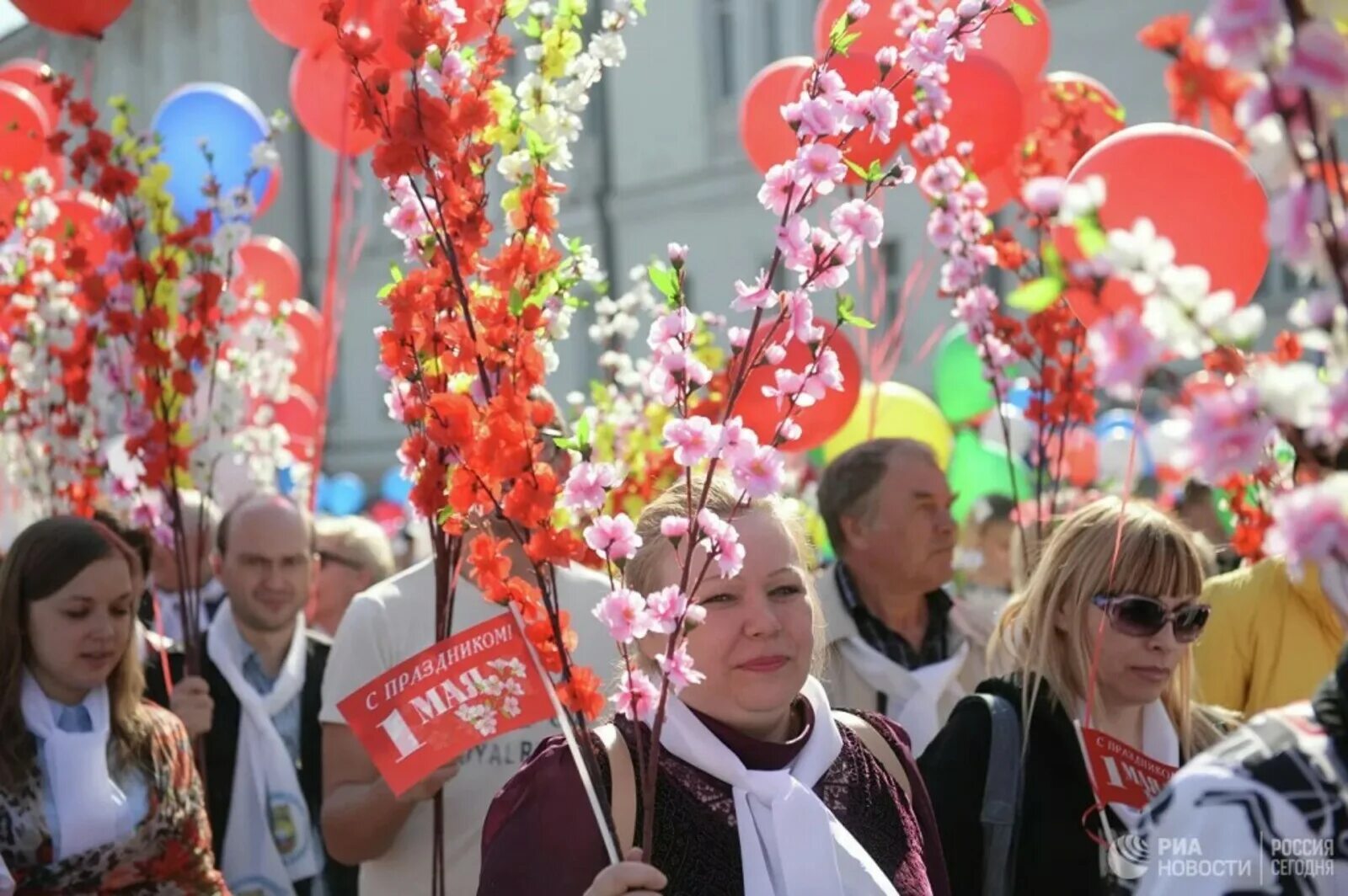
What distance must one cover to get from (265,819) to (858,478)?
173cm

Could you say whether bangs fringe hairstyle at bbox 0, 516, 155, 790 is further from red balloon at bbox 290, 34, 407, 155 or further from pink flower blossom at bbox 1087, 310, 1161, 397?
pink flower blossom at bbox 1087, 310, 1161, 397

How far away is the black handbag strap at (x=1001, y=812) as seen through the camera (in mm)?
3137

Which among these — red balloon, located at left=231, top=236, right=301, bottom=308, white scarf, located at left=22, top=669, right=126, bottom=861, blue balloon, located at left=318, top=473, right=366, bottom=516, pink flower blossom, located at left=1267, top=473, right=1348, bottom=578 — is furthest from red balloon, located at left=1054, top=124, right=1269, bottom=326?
blue balloon, located at left=318, top=473, right=366, bottom=516

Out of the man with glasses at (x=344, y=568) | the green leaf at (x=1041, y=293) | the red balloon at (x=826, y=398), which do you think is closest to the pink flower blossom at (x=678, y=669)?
the green leaf at (x=1041, y=293)

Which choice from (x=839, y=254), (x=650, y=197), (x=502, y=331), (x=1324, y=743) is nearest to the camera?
(x=1324, y=743)

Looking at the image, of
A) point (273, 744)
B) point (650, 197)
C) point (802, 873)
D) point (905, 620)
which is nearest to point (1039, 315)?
point (905, 620)

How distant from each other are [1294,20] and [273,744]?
12.5ft

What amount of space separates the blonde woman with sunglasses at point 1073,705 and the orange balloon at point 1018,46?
2.59 metres

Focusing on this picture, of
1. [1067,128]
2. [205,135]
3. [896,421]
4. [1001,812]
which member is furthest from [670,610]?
[896,421]

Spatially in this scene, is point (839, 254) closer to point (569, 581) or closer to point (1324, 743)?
point (1324, 743)

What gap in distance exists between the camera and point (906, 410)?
8.71 meters

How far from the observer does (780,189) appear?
2580 millimetres

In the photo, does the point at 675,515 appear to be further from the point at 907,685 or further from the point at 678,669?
the point at 907,685

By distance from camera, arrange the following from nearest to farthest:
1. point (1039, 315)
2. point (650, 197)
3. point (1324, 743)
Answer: point (1324, 743)
point (1039, 315)
point (650, 197)
